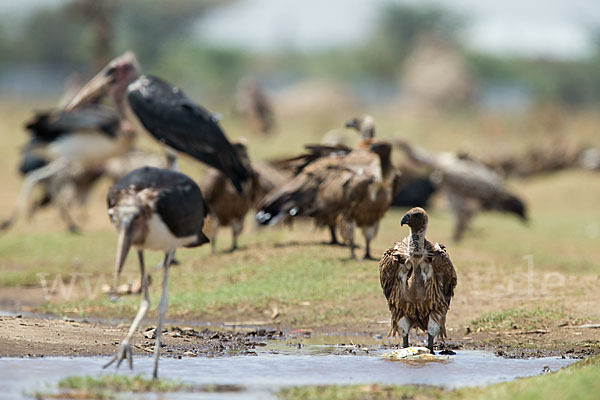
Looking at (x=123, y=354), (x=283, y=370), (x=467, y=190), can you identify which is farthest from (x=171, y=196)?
(x=467, y=190)

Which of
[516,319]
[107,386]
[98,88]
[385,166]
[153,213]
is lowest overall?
[107,386]

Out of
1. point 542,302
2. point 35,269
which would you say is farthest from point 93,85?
point 542,302

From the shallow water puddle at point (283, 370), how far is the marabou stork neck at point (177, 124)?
466cm

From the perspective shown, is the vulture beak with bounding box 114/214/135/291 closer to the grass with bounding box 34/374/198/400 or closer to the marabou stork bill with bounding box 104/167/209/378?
the marabou stork bill with bounding box 104/167/209/378

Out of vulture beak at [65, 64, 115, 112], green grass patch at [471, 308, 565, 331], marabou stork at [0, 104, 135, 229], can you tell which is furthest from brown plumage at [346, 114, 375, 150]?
green grass patch at [471, 308, 565, 331]

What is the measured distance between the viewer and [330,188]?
11.8m

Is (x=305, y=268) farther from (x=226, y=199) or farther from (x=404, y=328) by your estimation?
(x=404, y=328)

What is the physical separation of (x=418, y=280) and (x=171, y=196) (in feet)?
7.96

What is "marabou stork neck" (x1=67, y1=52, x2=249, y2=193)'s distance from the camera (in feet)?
39.9

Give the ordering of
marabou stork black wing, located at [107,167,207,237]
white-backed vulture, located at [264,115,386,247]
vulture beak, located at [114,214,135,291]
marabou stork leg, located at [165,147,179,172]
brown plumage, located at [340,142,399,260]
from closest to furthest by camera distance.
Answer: vulture beak, located at [114,214,135,291]
marabou stork black wing, located at [107,167,207,237]
brown plumage, located at [340,142,399,260]
white-backed vulture, located at [264,115,386,247]
marabou stork leg, located at [165,147,179,172]

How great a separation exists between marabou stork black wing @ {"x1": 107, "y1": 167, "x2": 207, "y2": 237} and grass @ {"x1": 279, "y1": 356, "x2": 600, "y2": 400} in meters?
1.25

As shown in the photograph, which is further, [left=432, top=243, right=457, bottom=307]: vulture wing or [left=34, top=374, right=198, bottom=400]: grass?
[left=432, top=243, right=457, bottom=307]: vulture wing


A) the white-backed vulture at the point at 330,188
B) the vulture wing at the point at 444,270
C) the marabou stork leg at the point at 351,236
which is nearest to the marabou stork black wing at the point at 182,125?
the white-backed vulture at the point at 330,188

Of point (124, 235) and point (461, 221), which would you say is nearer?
point (124, 235)
